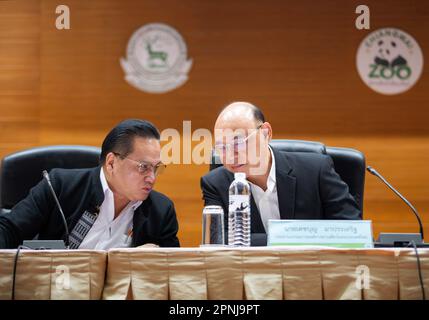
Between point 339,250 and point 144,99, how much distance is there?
2576 millimetres

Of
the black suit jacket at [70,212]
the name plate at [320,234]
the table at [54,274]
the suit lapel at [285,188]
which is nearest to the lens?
the table at [54,274]

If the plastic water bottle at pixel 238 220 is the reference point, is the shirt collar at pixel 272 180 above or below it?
above

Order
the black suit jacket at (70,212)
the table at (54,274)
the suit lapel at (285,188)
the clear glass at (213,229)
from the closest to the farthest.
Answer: the table at (54,274) < the clear glass at (213,229) < the black suit jacket at (70,212) < the suit lapel at (285,188)

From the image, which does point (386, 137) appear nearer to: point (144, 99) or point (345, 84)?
point (345, 84)

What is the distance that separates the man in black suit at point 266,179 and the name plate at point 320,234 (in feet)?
2.41

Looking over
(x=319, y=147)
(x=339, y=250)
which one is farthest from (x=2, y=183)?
(x=339, y=250)

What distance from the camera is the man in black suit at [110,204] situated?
2422 mm

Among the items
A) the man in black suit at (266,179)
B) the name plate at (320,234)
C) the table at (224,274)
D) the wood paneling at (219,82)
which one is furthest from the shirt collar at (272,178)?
the wood paneling at (219,82)

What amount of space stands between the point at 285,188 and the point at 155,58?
1.75 meters

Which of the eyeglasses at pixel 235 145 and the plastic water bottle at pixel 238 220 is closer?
the plastic water bottle at pixel 238 220

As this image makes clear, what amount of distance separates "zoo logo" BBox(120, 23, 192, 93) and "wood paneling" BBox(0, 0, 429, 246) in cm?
5

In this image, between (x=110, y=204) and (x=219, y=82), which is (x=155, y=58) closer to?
(x=219, y=82)

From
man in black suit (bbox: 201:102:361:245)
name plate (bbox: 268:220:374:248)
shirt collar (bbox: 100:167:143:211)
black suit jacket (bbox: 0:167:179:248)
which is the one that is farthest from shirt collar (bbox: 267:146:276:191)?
name plate (bbox: 268:220:374:248)

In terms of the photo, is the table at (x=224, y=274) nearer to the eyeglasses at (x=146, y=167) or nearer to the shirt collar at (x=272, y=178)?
the eyeglasses at (x=146, y=167)
